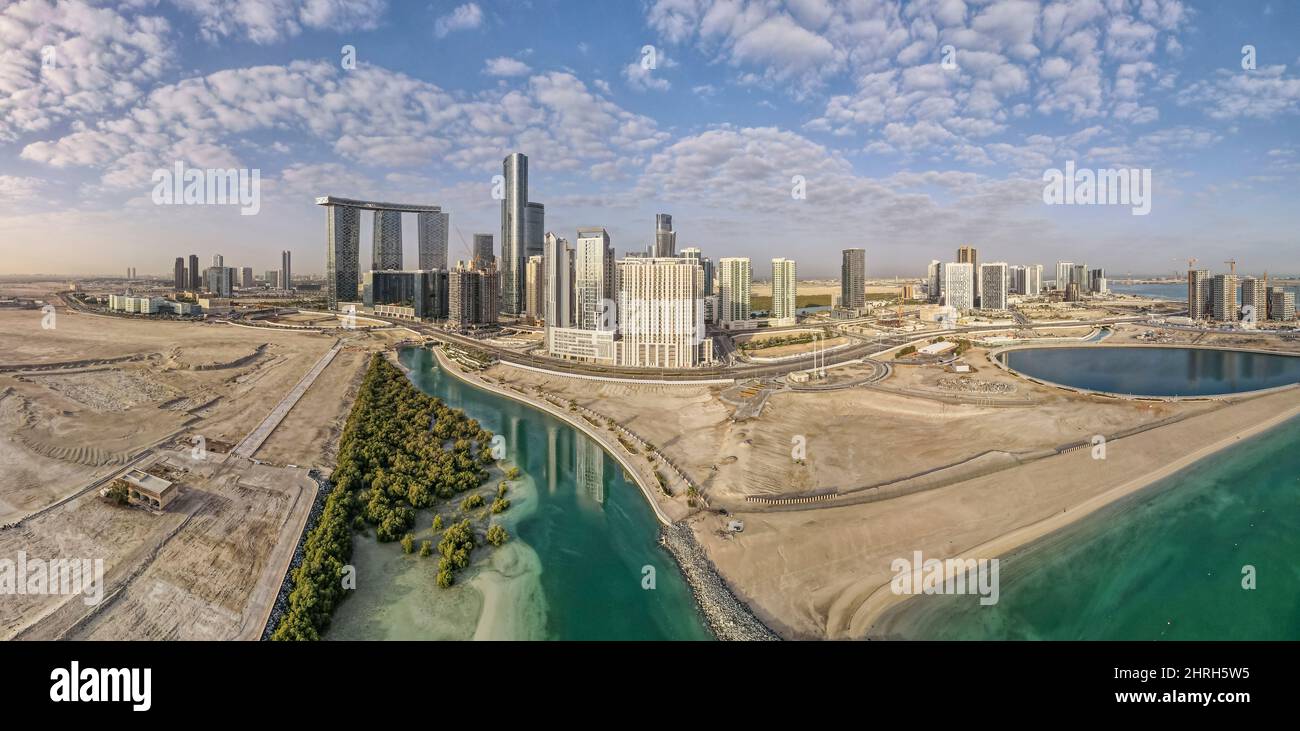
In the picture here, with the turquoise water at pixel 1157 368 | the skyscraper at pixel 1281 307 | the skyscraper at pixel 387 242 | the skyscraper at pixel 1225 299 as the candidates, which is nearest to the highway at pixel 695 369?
the turquoise water at pixel 1157 368

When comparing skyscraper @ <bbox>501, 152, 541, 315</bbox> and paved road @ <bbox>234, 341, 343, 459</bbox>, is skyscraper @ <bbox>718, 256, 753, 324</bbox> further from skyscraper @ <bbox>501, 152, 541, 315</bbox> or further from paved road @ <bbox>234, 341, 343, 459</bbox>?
paved road @ <bbox>234, 341, 343, 459</bbox>

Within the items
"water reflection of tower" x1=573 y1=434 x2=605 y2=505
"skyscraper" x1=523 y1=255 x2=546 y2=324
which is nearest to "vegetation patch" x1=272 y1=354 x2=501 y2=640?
"water reflection of tower" x1=573 y1=434 x2=605 y2=505

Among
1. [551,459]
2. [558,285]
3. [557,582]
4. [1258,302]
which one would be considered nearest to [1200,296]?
[1258,302]

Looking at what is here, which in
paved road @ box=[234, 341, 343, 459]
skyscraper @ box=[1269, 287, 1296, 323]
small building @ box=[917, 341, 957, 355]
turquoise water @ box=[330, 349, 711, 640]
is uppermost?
skyscraper @ box=[1269, 287, 1296, 323]

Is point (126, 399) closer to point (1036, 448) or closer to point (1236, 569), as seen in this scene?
point (1036, 448)

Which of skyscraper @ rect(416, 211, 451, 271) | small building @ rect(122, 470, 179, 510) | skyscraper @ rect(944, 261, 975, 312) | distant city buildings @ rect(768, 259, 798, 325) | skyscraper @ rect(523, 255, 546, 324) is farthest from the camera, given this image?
skyscraper @ rect(416, 211, 451, 271)

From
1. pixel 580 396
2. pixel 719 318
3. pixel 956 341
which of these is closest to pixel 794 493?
pixel 580 396

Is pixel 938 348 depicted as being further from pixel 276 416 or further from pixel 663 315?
pixel 276 416
